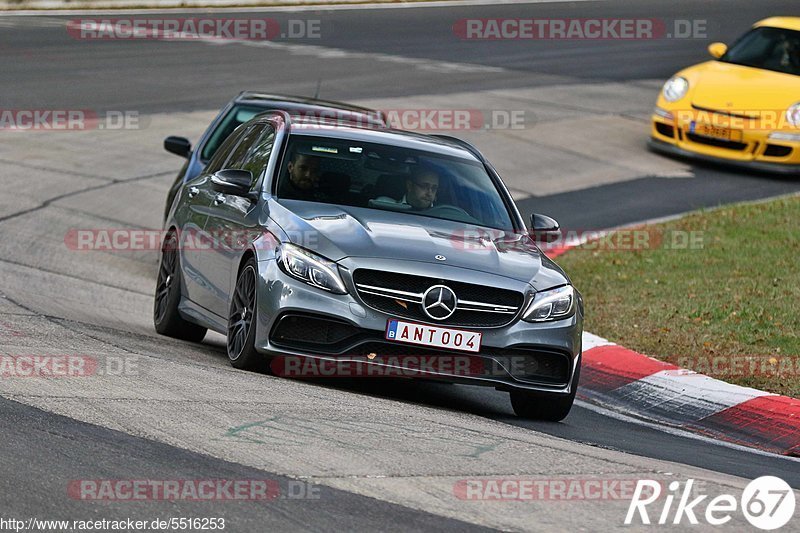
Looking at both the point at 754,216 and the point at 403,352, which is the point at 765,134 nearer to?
the point at 754,216

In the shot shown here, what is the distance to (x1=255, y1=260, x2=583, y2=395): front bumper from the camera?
8.12m

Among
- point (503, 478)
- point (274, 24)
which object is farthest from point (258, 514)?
point (274, 24)

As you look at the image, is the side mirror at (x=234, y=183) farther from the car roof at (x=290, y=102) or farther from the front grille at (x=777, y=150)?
the front grille at (x=777, y=150)

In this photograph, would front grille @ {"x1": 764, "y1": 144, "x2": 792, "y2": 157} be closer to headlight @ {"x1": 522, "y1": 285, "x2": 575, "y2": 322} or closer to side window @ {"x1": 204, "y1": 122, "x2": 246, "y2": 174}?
side window @ {"x1": 204, "y1": 122, "x2": 246, "y2": 174}

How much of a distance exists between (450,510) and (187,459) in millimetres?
1153

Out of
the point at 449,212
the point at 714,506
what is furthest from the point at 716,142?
the point at 714,506

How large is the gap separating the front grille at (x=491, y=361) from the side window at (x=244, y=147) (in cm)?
248

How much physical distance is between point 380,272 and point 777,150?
12.4 metres

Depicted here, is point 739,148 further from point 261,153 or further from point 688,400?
point 261,153

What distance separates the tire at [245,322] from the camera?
8453 millimetres

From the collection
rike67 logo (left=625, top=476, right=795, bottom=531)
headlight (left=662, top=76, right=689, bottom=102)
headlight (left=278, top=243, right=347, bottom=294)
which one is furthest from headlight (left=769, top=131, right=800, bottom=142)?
rike67 logo (left=625, top=476, right=795, bottom=531)

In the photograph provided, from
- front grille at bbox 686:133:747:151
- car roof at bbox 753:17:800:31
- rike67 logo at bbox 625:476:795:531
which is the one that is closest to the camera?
rike67 logo at bbox 625:476:795:531

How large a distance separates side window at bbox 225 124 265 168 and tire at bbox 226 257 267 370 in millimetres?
1514

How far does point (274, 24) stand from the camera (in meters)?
31.3
